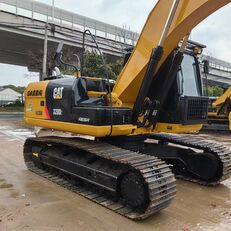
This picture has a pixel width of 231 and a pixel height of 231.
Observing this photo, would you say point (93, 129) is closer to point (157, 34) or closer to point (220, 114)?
point (157, 34)

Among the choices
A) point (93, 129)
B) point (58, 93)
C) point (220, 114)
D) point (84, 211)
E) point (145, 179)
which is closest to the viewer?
point (145, 179)

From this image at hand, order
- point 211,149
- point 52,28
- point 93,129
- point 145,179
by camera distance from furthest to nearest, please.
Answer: point 52,28
point 211,149
point 93,129
point 145,179

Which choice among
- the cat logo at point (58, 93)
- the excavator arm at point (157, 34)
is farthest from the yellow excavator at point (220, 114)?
the cat logo at point (58, 93)

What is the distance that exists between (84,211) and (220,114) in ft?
38.3

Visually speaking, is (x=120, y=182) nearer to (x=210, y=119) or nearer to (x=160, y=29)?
(x=160, y=29)

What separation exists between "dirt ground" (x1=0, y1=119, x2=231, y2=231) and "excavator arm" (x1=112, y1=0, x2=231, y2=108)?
1.69 meters

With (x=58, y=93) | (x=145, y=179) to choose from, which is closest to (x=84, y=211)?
(x=145, y=179)

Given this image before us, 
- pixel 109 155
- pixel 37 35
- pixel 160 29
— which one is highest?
pixel 37 35

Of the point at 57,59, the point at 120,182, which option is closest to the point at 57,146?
the point at 57,59

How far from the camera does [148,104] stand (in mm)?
5426

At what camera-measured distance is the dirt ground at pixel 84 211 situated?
420cm

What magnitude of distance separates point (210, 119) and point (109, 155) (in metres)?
11.4

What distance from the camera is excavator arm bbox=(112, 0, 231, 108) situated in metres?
4.50

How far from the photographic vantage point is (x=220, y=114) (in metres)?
15.2
